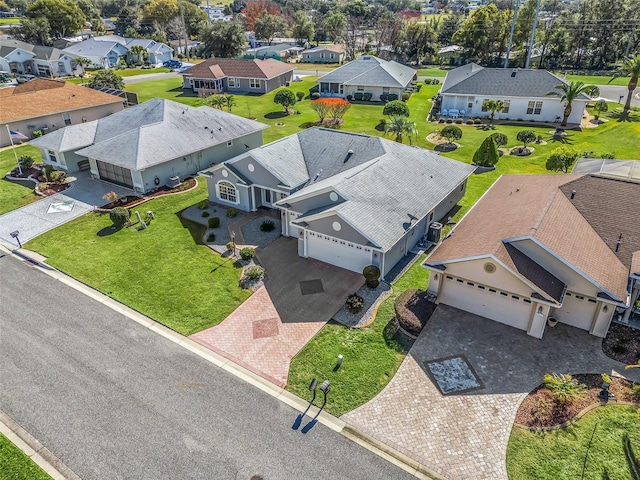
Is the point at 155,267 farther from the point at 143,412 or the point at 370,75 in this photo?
the point at 370,75

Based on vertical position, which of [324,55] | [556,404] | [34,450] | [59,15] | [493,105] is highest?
[59,15]

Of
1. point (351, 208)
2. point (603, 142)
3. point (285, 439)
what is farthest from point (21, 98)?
point (603, 142)

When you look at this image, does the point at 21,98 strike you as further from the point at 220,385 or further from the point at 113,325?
the point at 220,385

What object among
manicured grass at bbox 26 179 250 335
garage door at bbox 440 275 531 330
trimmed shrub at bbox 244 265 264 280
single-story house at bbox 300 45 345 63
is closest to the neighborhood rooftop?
manicured grass at bbox 26 179 250 335

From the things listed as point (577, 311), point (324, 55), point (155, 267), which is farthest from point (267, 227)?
point (324, 55)

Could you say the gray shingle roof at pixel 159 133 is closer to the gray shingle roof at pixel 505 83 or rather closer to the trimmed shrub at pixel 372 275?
the trimmed shrub at pixel 372 275

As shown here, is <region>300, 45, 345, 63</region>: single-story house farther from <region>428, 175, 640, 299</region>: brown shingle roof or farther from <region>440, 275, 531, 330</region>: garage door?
<region>440, 275, 531, 330</region>: garage door
